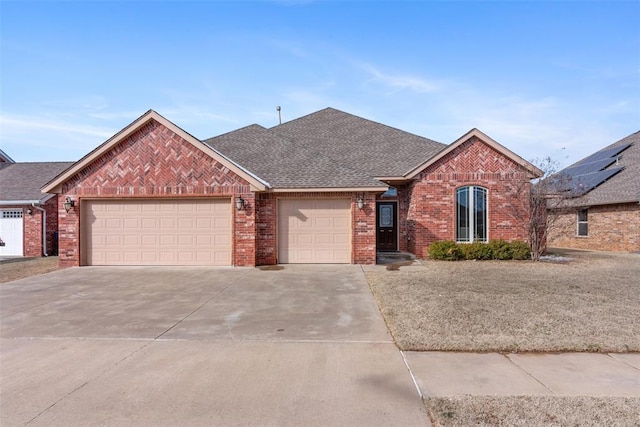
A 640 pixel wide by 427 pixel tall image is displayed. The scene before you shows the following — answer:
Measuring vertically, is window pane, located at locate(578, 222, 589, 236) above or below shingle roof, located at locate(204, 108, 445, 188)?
below

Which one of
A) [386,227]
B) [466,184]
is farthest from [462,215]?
[386,227]

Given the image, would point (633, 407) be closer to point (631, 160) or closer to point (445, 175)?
point (445, 175)

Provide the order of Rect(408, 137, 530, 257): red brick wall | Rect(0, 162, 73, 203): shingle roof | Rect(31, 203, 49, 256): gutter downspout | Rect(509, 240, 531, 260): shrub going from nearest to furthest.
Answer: Rect(509, 240, 531, 260): shrub < Rect(408, 137, 530, 257): red brick wall < Rect(31, 203, 49, 256): gutter downspout < Rect(0, 162, 73, 203): shingle roof

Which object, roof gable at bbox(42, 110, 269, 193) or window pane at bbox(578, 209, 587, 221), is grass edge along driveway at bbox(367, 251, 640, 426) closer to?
roof gable at bbox(42, 110, 269, 193)

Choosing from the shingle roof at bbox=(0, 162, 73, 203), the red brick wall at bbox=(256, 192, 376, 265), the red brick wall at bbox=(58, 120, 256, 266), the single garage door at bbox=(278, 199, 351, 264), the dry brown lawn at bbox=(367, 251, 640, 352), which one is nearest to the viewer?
the dry brown lawn at bbox=(367, 251, 640, 352)

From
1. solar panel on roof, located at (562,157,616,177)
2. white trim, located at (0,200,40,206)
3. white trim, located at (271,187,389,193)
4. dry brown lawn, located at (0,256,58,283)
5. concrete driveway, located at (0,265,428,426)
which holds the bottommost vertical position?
dry brown lawn, located at (0,256,58,283)

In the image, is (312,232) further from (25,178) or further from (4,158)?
(4,158)

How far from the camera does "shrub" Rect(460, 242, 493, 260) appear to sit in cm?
1383

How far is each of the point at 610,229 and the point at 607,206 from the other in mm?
1218

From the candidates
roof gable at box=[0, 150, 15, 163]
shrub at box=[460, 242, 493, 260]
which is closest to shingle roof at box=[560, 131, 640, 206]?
shrub at box=[460, 242, 493, 260]

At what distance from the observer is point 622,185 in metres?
19.6

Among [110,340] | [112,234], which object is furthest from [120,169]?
[110,340]

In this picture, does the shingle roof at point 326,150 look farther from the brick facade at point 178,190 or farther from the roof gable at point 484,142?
the roof gable at point 484,142

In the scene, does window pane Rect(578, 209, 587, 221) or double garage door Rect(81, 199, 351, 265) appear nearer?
double garage door Rect(81, 199, 351, 265)
